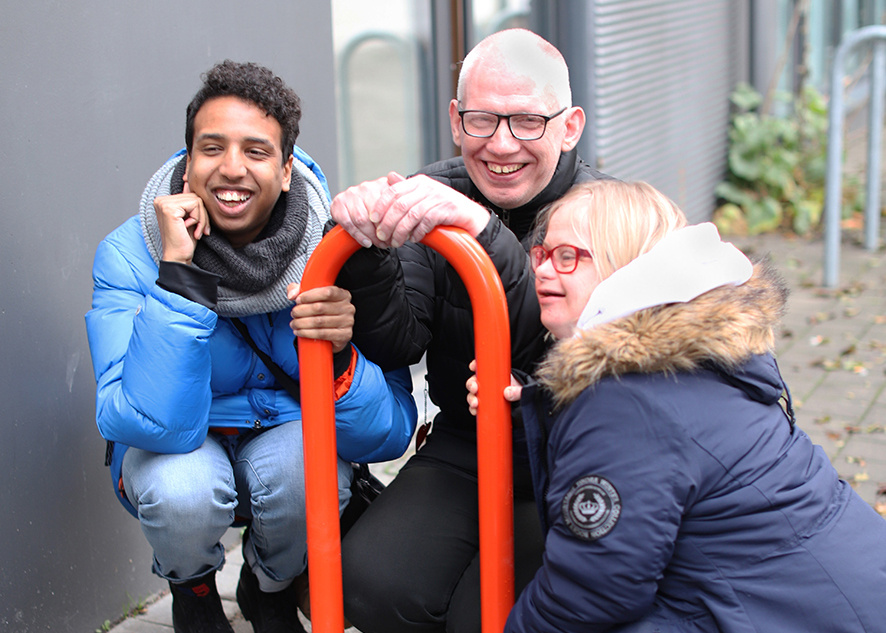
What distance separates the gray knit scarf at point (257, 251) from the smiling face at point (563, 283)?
72 centimetres

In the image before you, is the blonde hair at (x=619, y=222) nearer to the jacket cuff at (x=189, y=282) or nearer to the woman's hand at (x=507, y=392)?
the woman's hand at (x=507, y=392)

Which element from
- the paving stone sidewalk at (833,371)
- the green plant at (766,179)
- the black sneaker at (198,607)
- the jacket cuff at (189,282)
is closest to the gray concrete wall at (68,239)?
the paving stone sidewalk at (833,371)

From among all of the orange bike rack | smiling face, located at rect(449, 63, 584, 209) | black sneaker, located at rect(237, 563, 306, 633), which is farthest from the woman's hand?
black sneaker, located at rect(237, 563, 306, 633)

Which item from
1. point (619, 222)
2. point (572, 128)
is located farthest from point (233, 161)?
point (619, 222)

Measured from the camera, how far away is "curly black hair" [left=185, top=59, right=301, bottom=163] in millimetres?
2260

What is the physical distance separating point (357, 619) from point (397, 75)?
3208 mm

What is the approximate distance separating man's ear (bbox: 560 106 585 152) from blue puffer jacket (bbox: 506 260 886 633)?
80 centimetres

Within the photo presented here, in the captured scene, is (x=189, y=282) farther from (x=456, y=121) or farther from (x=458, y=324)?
(x=456, y=121)

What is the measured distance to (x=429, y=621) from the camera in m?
2.09

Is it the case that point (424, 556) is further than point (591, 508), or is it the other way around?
point (424, 556)

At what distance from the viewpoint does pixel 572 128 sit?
2.38 meters

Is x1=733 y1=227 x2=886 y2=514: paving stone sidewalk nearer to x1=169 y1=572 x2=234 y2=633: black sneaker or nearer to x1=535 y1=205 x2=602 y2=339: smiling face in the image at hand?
x1=535 y1=205 x2=602 y2=339: smiling face

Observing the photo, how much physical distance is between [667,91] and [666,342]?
17.4 ft

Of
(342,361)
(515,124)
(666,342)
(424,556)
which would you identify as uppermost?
(515,124)
